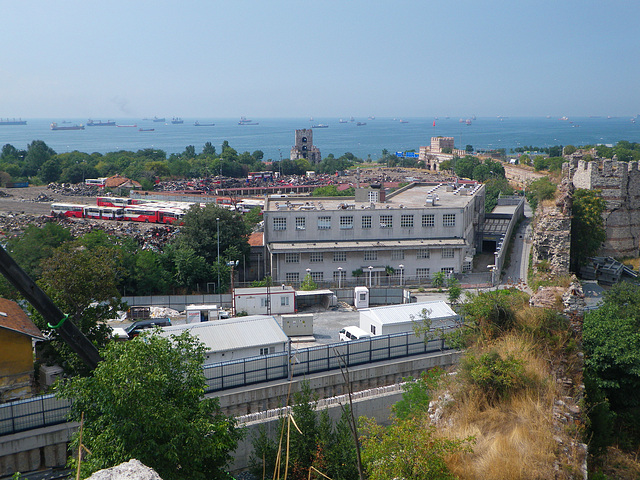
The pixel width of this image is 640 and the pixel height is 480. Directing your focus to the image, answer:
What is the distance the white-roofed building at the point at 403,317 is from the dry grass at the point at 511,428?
8266mm

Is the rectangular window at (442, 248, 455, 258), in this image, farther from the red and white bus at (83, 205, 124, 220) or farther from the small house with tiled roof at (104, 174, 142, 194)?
the small house with tiled roof at (104, 174, 142, 194)

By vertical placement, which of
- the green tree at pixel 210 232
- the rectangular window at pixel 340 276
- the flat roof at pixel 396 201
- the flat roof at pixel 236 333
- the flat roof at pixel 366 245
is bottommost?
the rectangular window at pixel 340 276

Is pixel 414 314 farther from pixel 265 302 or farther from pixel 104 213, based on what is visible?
pixel 104 213

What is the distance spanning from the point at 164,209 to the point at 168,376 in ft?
155

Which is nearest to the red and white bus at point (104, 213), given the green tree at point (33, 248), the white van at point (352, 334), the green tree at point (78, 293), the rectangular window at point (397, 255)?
the green tree at point (33, 248)

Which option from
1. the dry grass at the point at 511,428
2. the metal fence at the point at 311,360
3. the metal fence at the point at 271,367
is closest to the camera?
the dry grass at the point at 511,428

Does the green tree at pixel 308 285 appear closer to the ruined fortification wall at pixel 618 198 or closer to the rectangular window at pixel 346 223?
the rectangular window at pixel 346 223

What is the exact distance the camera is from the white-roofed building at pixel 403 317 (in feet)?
63.2

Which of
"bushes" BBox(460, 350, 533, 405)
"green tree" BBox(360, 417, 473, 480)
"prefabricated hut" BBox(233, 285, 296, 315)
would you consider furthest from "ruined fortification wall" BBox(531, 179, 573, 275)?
"green tree" BBox(360, 417, 473, 480)

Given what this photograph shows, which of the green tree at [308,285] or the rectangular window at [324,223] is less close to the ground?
the rectangular window at [324,223]

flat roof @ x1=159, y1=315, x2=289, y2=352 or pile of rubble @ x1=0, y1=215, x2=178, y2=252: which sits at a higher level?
flat roof @ x1=159, y1=315, x2=289, y2=352

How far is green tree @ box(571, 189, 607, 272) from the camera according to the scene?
93.1 feet

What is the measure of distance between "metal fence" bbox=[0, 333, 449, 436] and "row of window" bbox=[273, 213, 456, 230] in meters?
13.2

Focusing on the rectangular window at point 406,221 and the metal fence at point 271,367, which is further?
the rectangular window at point 406,221
